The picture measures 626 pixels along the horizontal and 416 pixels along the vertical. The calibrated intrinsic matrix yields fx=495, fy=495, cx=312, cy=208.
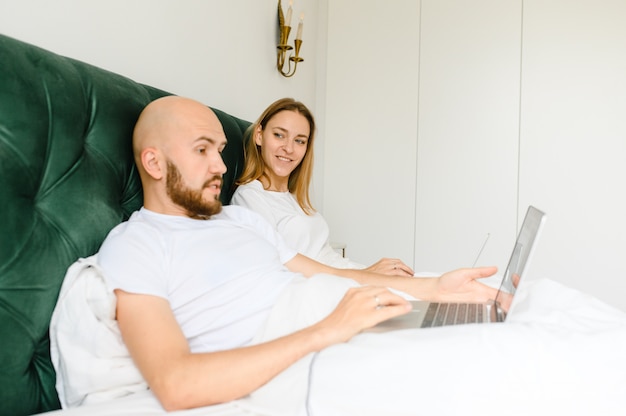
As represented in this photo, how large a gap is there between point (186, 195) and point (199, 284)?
0.24 meters

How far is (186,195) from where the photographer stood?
1192mm

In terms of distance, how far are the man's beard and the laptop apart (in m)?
0.51

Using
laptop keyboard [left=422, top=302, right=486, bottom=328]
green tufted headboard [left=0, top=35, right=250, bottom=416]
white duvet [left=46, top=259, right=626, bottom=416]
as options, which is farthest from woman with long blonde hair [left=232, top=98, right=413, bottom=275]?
white duvet [left=46, top=259, right=626, bottom=416]

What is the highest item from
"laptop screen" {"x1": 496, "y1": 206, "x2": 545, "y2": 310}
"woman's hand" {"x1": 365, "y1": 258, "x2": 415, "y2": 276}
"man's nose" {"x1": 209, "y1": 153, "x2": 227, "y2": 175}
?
"man's nose" {"x1": 209, "y1": 153, "x2": 227, "y2": 175}

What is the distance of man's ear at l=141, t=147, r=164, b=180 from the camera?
1.17 meters

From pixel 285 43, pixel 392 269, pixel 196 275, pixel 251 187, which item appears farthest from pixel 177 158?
pixel 285 43

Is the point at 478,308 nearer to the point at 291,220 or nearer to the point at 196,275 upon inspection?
the point at 196,275

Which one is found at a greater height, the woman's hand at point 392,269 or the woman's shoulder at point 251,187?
the woman's shoulder at point 251,187

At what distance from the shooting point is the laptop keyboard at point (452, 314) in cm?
108

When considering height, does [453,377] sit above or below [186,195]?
below

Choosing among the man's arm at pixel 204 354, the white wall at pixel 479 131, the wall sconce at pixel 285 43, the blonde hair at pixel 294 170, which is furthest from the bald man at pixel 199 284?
the white wall at pixel 479 131

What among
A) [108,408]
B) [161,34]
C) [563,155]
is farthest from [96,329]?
[563,155]

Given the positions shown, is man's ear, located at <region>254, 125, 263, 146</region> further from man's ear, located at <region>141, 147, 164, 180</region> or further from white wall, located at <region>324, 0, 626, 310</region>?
white wall, located at <region>324, 0, 626, 310</region>

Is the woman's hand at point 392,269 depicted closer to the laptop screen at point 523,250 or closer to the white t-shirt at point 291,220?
the white t-shirt at point 291,220
